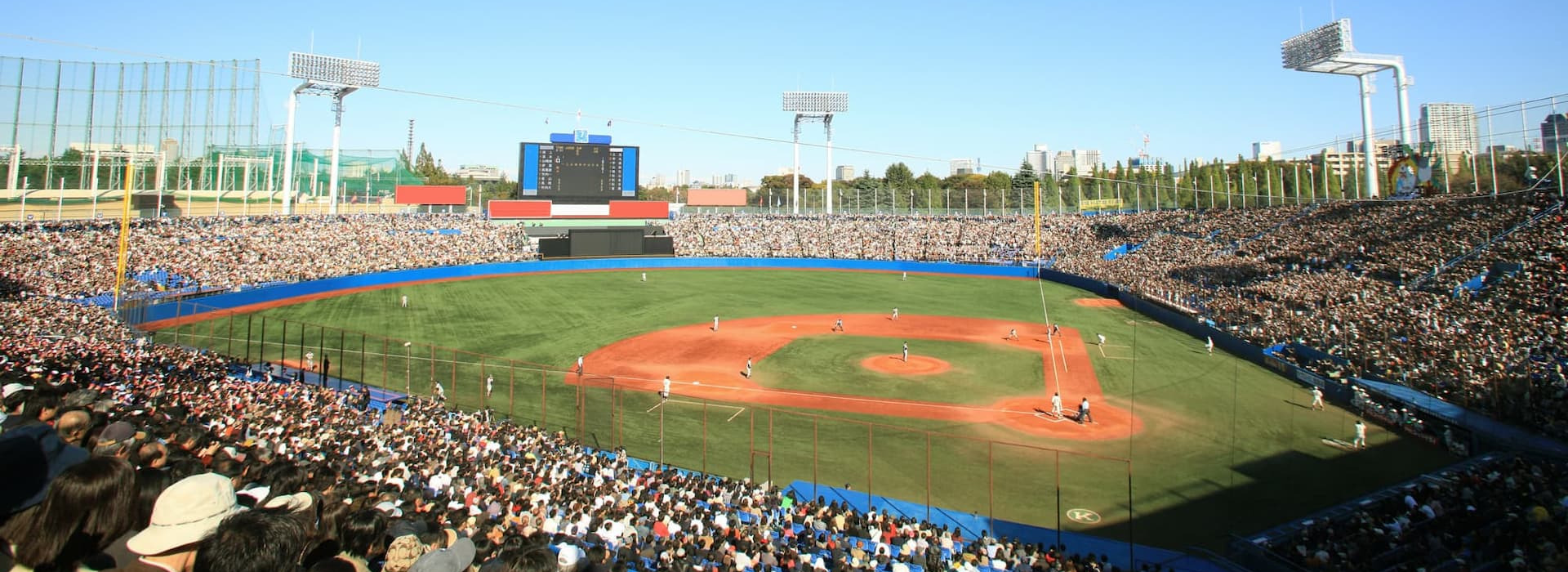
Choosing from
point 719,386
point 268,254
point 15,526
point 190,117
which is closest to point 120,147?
point 190,117

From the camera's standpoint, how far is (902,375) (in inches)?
1255

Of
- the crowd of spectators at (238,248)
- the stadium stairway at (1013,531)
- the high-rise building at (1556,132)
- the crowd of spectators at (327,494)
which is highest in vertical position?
the high-rise building at (1556,132)

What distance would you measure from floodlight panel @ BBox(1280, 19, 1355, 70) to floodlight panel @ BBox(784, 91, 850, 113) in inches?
1921

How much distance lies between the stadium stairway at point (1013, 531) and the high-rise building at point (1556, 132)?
4252 centimetres

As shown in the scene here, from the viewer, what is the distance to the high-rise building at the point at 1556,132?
136 ft

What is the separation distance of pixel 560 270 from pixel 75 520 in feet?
222

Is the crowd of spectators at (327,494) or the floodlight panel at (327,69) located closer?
the crowd of spectators at (327,494)

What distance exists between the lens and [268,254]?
2099 inches

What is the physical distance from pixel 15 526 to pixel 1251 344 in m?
39.5

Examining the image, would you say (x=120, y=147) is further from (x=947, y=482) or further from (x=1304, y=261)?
(x=1304, y=261)

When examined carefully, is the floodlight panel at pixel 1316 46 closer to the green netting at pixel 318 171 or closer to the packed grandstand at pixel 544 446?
the packed grandstand at pixel 544 446

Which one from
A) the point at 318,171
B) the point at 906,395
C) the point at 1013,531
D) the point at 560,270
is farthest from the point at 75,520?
the point at 318,171

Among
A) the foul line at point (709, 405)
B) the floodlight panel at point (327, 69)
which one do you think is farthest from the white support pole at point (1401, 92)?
the floodlight panel at point (327, 69)

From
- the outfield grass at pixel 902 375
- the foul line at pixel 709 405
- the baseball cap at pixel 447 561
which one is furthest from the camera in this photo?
the outfield grass at pixel 902 375
